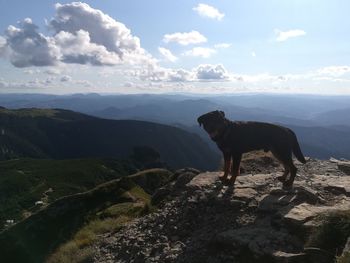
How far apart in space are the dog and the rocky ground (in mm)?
1077

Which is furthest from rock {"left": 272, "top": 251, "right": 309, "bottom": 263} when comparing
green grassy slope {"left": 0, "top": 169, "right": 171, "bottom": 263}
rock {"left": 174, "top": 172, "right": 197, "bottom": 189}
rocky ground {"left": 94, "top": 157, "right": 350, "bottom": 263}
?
green grassy slope {"left": 0, "top": 169, "right": 171, "bottom": 263}

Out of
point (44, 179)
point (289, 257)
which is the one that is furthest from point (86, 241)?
point (44, 179)

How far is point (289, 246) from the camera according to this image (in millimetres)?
8695

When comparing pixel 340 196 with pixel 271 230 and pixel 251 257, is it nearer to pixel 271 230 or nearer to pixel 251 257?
pixel 271 230

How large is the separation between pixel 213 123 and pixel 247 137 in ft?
4.15

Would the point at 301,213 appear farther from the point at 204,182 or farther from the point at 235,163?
the point at 204,182

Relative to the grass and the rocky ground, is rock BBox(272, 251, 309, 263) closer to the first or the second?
the rocky ground

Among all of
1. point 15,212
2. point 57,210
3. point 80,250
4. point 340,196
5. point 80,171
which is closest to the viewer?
point 340,196

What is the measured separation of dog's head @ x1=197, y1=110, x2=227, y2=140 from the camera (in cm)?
1295

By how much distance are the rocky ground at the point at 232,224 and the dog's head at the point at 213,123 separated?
1.94 metres

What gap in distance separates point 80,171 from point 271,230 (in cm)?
16186

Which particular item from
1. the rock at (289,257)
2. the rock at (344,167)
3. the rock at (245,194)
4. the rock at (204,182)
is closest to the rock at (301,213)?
the rock at (289,257)

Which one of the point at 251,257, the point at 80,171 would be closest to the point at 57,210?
the point at 251,257

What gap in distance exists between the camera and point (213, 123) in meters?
13.0
